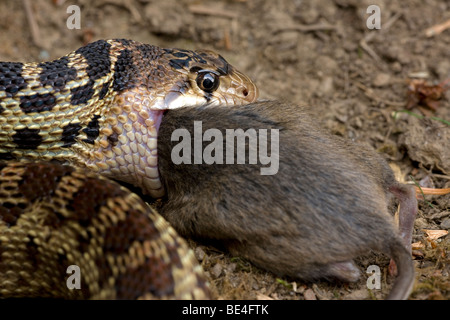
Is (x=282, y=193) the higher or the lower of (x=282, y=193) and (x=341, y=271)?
the higher

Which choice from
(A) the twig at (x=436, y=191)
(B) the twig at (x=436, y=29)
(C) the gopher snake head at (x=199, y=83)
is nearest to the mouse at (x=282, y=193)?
(C) the gopher snake head at (x=199, y=83)

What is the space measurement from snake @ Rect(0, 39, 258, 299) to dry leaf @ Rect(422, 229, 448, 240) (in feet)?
5.91

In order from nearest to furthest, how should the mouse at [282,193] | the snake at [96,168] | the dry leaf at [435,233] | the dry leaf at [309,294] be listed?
the snake at [96,168] < the mouse at [282,193] < the dry leaf at [309,294] < the dry leaf at [435,233]

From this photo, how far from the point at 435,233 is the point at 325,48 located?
2.96 metres

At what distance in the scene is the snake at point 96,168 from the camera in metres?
3.38

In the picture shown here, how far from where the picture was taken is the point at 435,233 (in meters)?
4.34

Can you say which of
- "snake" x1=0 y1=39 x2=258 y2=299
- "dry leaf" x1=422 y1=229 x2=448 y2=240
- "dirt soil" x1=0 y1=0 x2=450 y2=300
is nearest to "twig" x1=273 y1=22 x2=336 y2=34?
"dirt soil" x1=0 y1=0 x2=450 y2=300

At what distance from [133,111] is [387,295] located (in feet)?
7.60

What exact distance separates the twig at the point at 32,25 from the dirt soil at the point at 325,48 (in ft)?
0.05

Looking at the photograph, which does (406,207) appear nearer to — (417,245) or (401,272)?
(417,245)

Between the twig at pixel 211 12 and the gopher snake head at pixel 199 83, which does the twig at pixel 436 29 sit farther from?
the gopher snake head at pixel 199 83

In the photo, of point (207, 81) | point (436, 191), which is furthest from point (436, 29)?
point (207, 81)

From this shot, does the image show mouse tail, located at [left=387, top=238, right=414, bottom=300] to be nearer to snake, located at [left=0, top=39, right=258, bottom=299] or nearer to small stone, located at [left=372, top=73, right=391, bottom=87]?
snake, located at [left=0, top=39, right=258, bottom=299]

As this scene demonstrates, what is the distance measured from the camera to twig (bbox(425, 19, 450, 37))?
21.1ft
